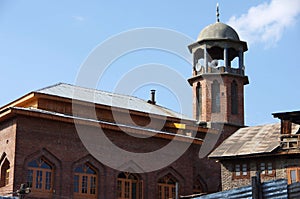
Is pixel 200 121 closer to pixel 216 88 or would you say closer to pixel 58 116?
pixel 216 88

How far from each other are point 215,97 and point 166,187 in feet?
30.5

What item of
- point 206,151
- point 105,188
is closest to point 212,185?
point 206,151

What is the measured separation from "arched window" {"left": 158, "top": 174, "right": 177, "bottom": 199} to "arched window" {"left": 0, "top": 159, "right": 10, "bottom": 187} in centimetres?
900

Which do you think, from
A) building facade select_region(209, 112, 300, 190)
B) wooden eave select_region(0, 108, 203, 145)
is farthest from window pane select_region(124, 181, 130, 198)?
building facade select_region(209, 112, 300, 190)

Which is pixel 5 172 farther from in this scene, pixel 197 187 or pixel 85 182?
pixel 197 187

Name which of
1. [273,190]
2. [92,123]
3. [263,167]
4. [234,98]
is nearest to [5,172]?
[92,123]

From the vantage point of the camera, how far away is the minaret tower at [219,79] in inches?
1671

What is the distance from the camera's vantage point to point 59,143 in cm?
3219

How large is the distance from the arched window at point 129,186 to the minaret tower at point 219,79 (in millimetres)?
9080

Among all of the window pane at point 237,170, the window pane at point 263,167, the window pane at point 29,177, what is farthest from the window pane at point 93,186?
the window pane at point 263,167

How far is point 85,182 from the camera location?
3288 centimetres

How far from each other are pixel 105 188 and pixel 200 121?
1118 cm

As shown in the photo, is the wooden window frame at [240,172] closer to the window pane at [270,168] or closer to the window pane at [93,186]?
the window pane at [270,168]

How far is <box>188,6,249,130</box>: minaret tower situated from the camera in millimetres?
42438
